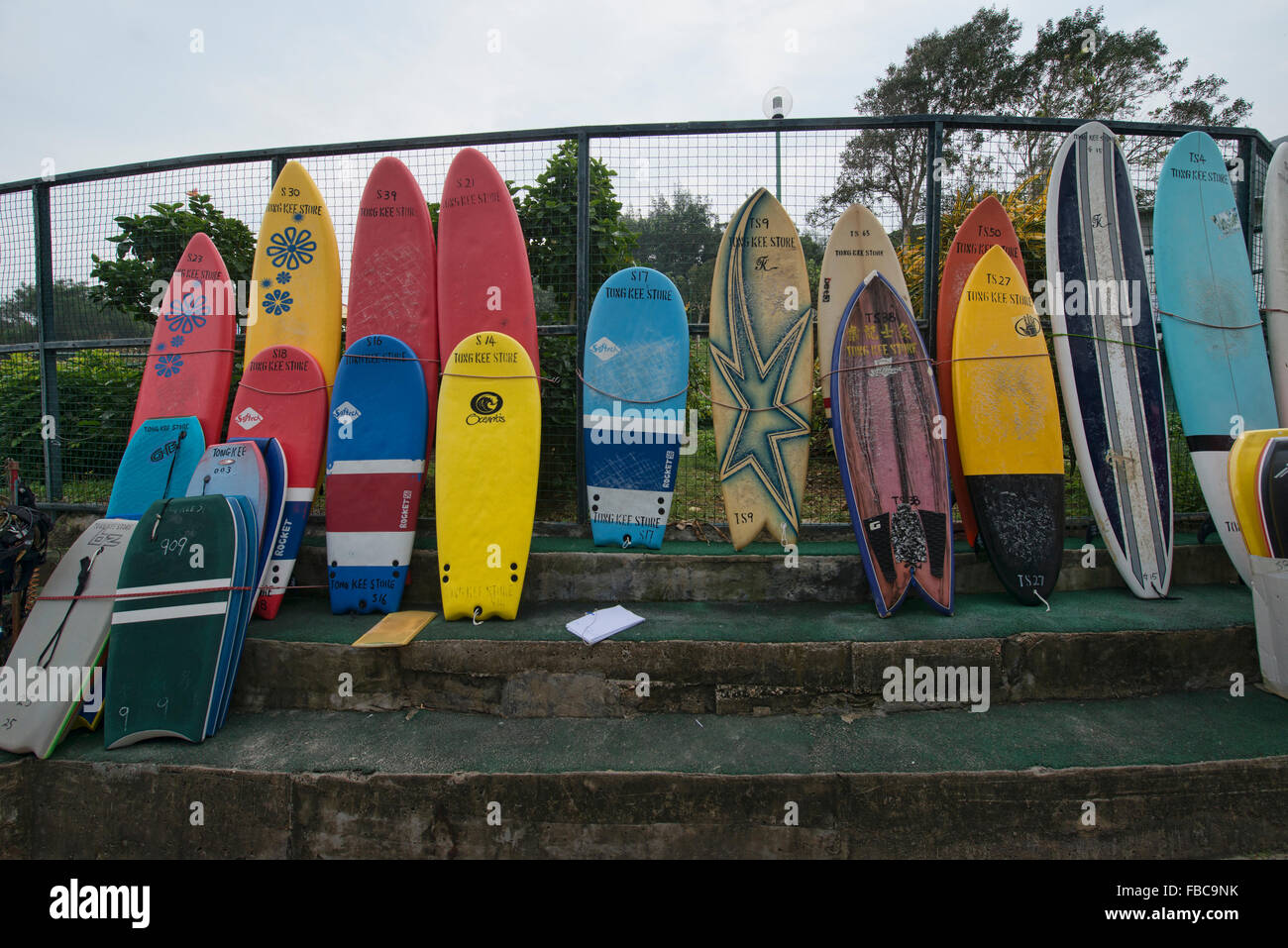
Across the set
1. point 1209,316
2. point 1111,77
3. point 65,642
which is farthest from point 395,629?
point 1111,77

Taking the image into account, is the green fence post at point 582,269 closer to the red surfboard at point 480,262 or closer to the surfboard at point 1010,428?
the red surfboard at point 480,262

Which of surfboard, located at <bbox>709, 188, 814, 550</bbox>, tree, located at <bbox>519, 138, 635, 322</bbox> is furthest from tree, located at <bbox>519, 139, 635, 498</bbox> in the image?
surfboard, located at <bbox>709, 188, 814, 550</bbox>

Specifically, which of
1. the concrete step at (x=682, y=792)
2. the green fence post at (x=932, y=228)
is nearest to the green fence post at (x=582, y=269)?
the concrete step at (x=682, y=792)

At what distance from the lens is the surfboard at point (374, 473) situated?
277cm

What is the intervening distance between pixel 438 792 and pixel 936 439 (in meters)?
2.71

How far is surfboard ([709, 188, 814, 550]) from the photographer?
308 centimetres

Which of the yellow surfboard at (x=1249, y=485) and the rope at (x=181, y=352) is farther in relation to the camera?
the rope at (x=181, y=352)

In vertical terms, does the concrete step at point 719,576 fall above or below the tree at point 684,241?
below

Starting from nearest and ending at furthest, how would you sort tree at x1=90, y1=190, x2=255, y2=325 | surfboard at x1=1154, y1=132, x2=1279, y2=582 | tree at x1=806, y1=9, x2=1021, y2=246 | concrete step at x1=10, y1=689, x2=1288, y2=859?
concrete step at x1=10, y1=689, x2=1288, y2=859 → surfboard at x1=1154, y1=132, x2=1279, y2=582 → tree at x1=90, y1=190, x2=255, y2=325 → tree at x1=806, y1=9, x2=1021, y2=246

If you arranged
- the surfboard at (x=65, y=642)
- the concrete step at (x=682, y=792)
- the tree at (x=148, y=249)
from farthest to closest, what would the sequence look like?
the tree at (x=148, y=249) → the surfboard at (x=65, y=642) → the concrete step at (x=682, y=792)

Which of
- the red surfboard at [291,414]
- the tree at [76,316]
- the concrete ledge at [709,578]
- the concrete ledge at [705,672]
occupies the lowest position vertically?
the concrete ledge at [705,672]

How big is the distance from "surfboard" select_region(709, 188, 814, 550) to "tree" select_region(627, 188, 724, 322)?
21 centimetres

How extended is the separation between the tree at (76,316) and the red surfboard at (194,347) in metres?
0.73

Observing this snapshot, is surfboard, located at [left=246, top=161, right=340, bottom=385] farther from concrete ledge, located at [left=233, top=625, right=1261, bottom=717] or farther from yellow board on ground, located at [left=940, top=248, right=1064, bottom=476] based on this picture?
yellow board on ground, located at [left=940, top=248, right=1064, bottom=476]
